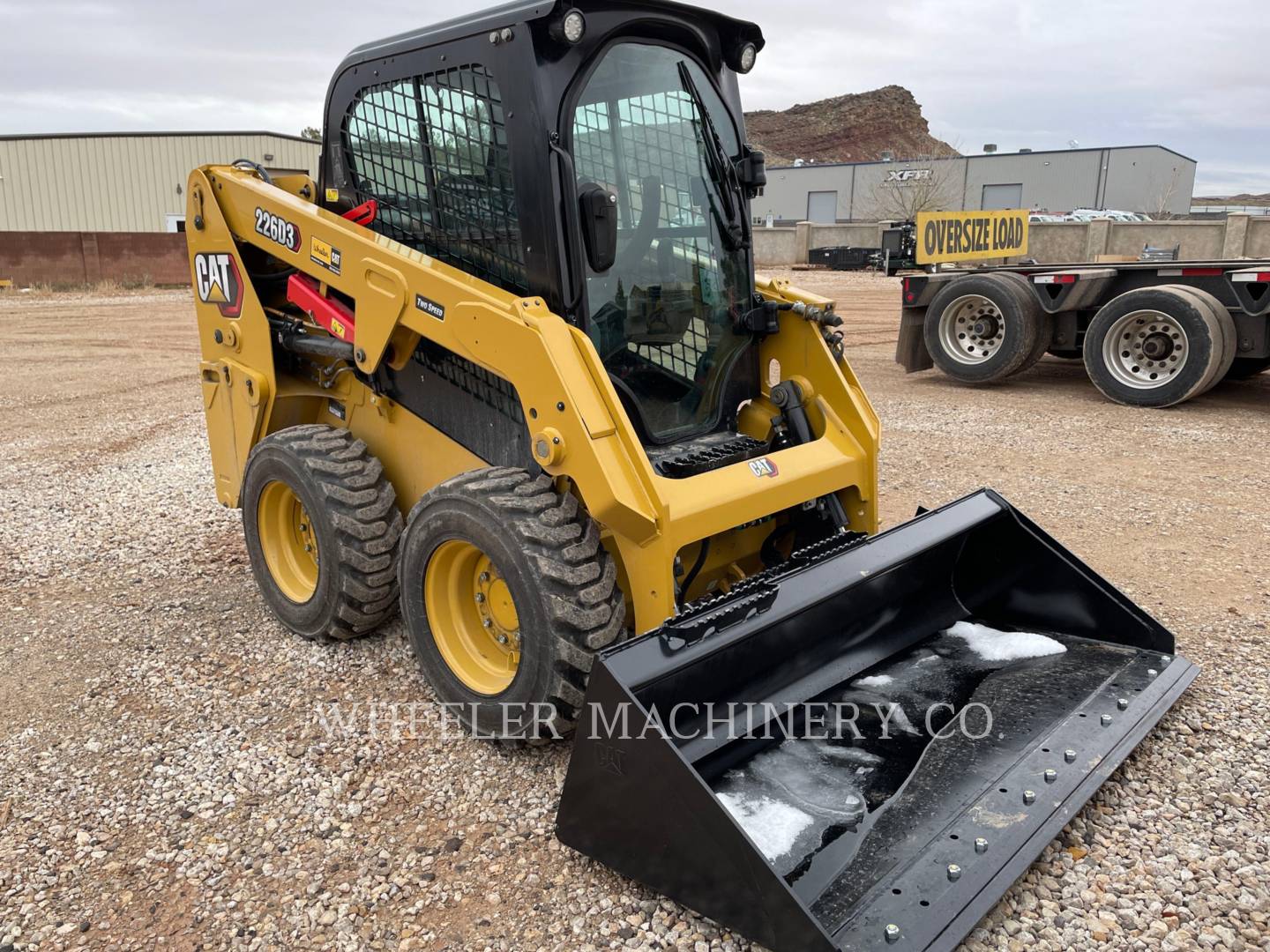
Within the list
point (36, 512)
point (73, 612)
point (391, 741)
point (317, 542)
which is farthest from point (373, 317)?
point (36, 512)

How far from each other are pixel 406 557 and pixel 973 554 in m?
2.15

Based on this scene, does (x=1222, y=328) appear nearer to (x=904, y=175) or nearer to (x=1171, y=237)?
(x=1171, y=237)

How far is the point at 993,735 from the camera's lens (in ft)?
9.90

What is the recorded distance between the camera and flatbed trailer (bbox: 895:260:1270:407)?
8.27m

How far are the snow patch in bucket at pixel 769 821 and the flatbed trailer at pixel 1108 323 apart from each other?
725 centimetres

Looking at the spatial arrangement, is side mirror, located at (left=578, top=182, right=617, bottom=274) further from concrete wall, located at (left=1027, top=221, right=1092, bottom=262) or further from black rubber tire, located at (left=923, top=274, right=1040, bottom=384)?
concrete wall, located at (left=1027, top=221, right=1092, bottom=262)

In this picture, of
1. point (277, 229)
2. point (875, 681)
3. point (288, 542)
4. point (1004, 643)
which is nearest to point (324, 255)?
point (277, 229)

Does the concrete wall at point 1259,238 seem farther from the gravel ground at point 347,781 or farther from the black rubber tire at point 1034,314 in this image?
the gravel ground at point 347,781

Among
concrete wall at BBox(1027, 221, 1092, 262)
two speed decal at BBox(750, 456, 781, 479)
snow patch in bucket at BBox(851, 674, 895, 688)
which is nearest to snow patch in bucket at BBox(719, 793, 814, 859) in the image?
snow patch in bucket at BBox(851, 674, 895, 688)

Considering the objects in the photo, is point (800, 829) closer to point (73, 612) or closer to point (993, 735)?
point (993, 735)

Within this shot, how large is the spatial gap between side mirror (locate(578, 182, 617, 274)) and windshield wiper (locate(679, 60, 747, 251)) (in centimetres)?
66

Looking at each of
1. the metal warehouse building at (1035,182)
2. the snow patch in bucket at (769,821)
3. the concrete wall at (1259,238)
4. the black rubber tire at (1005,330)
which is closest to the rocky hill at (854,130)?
the metal warehouse building at (1035,182)

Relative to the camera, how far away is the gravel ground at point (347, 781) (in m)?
2.45

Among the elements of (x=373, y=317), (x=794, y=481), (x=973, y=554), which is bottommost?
(x=973, y=554)
